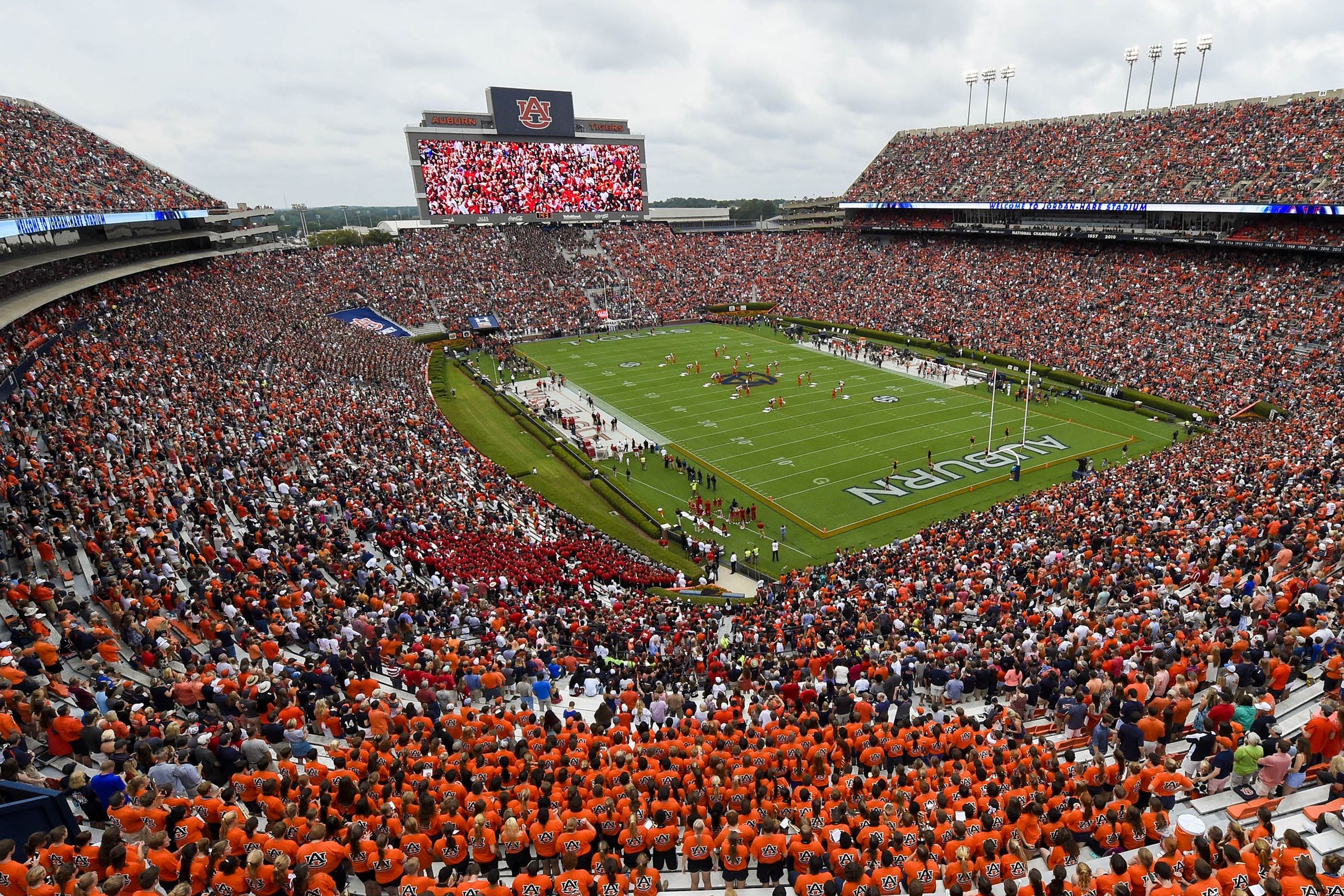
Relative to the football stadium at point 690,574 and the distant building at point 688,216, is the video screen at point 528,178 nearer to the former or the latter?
the distant building at point 688,216

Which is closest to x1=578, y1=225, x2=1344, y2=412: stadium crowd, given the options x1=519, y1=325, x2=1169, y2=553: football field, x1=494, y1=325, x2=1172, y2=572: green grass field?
x1=494, y1=325, x2=1172, y2=572: green grass field

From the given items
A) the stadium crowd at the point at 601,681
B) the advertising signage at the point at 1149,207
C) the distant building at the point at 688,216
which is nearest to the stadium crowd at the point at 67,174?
the stadium crowd at the point at 601,681

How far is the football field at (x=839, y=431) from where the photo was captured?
3033cm

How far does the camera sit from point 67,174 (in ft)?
121

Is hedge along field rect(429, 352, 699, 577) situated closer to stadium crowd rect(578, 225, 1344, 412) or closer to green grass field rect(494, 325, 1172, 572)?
green grass field rect(494, 325, 1172, 572)

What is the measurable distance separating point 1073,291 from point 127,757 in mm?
57479

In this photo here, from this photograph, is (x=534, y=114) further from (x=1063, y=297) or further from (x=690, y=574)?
(x=690, y=574)

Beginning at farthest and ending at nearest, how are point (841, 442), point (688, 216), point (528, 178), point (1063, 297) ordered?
point (688, 216)
point (528, 178)
point (1063, 297)
point (841, 442)

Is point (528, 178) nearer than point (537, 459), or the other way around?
point (537, 459)

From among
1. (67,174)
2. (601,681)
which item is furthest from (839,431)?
(67,174)

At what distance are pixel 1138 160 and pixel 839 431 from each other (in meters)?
36.9

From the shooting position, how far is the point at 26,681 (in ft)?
29.5

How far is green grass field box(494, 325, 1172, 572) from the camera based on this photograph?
A: 28.6 meters

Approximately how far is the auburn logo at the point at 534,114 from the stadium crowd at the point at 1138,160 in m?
31.8
